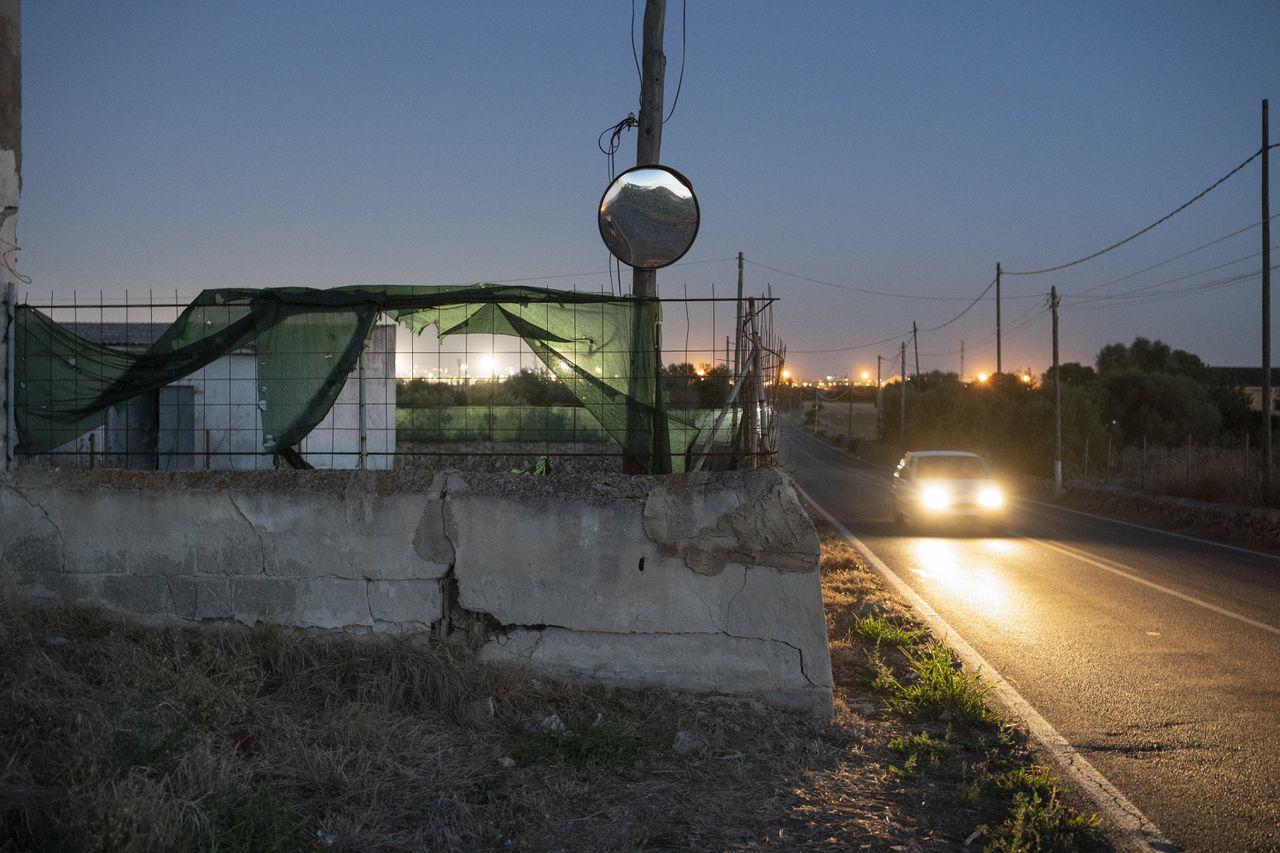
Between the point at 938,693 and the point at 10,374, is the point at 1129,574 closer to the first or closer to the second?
the point at 938,693

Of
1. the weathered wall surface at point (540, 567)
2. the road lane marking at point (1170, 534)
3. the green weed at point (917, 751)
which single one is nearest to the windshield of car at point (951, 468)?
the road lane marking at point (1170, 534)

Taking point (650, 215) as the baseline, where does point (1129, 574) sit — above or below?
below

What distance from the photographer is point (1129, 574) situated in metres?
12.3

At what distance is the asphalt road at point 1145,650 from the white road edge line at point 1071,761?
2.7 inches

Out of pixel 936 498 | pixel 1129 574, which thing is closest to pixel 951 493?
pixel 936 498

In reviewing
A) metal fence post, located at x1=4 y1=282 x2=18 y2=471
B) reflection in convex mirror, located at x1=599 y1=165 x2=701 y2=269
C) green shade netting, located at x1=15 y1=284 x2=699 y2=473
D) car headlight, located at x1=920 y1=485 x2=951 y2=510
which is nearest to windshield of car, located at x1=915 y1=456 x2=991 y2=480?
car headlight, located at x1=920 y1=485 x2=951 y2=510

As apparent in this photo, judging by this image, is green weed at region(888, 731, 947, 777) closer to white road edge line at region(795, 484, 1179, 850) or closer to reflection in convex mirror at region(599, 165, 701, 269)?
white road edge line at region(795, 484, 1179, 850)

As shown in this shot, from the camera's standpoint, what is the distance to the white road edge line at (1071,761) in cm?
434

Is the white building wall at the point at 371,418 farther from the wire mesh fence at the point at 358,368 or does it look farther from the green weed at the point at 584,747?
the green weed at the point at 584,747

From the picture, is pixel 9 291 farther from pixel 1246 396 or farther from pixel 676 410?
pixel 1246 396

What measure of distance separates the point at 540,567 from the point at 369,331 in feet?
6.50

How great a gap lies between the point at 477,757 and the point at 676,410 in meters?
2.77

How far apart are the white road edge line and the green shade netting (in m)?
2.70

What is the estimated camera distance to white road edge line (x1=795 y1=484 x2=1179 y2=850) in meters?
4.34
